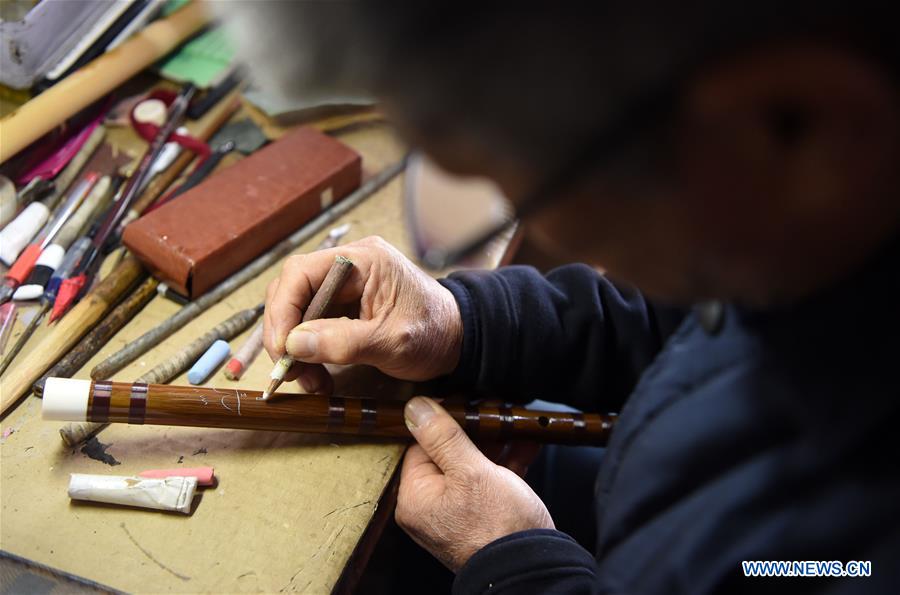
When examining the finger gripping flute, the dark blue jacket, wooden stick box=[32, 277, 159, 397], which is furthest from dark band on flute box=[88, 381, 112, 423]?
the dark blue jacket

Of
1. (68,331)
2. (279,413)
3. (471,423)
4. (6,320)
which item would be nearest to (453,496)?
(471,423)

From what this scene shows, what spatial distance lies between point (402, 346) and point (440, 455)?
0.51ft

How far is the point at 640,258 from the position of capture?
1.70 feet

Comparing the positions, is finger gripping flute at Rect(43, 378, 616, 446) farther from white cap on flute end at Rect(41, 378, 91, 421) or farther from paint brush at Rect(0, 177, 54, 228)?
paint brush at Rect(0, 177, 54, 228)

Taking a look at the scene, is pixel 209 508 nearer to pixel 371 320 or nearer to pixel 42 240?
pixel 371 320

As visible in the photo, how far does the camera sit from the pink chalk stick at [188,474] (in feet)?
3.04

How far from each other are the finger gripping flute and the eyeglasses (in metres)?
0.45

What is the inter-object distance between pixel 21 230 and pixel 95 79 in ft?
1.30

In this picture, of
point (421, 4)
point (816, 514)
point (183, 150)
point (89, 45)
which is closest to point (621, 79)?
point (421, 4)

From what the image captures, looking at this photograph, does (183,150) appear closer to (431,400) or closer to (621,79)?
(431,400)

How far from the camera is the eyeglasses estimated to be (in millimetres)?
408

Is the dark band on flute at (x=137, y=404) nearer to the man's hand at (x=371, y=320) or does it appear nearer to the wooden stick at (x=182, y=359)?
the wooden stick at (x=182, y=359)

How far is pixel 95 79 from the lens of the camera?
4.68 ft

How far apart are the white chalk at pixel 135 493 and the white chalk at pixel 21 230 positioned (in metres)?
0.46
